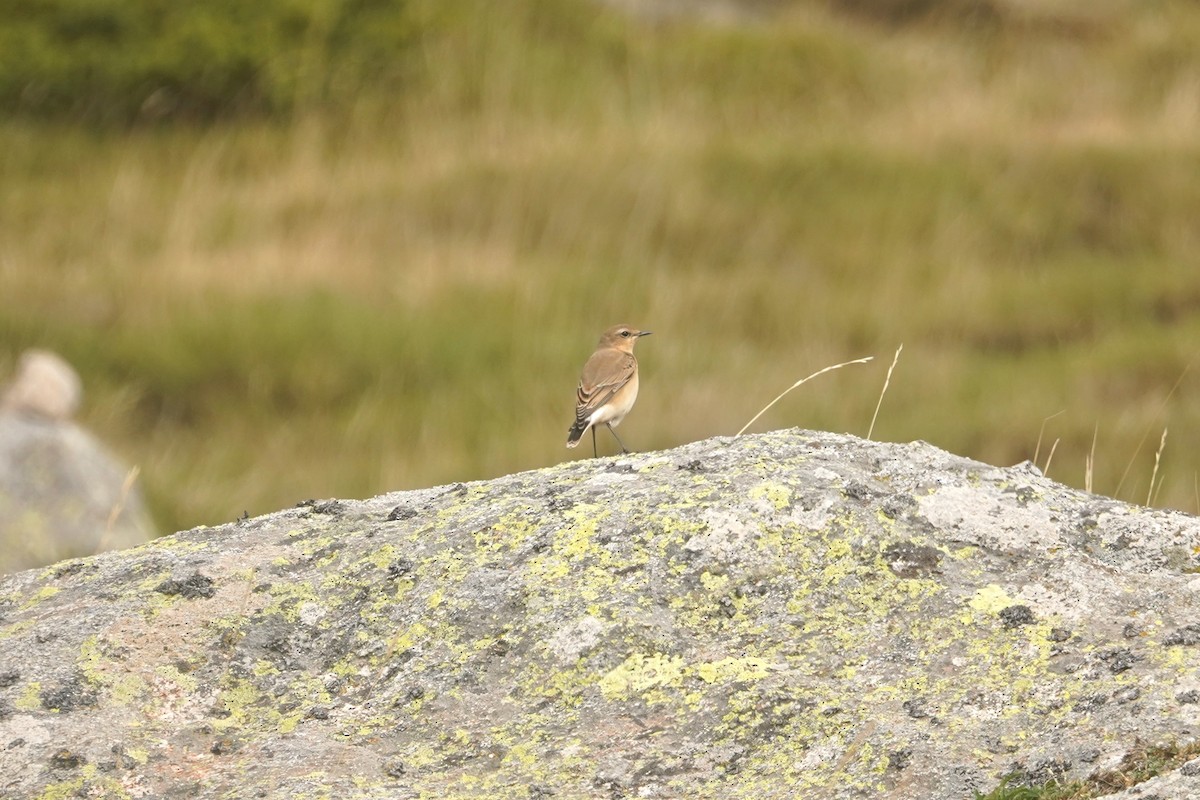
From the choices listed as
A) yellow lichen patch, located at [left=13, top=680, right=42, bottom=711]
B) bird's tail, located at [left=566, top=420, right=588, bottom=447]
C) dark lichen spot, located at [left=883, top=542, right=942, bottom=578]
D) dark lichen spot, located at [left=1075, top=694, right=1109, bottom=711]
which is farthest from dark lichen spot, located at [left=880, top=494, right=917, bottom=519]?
bird's tail, located at [left=566, top=420, right=588, bottom=447]

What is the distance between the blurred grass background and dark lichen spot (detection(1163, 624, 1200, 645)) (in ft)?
25.3

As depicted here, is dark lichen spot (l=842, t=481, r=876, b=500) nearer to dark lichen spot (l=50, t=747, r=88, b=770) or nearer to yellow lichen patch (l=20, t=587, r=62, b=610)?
dark lichen spot (l=50, t=747, r=88, b=770)

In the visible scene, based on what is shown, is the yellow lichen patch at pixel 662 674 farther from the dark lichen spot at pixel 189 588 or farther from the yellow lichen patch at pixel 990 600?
the dark lichen spot at pixel 189 588

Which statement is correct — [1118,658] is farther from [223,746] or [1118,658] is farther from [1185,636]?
[223,746]

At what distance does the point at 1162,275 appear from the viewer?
15.7 m

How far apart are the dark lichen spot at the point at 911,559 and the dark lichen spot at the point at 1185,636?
0.56 metres

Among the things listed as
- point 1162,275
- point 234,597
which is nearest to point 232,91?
point 1162,275

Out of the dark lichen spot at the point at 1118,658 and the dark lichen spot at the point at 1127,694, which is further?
the dark lichen spot at the point at 1118,658

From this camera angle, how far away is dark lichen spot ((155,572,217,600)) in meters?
3.74

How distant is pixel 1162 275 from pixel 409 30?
8978 millimetres

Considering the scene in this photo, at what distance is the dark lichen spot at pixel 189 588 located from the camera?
3738 mm

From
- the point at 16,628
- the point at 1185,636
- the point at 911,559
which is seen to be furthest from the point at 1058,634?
the point at 16,628

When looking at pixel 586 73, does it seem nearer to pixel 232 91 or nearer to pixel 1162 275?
pixel 232 91

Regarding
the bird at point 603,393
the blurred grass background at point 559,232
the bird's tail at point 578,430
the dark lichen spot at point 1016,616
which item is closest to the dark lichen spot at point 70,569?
the dark lichen spot at point 1016,616
